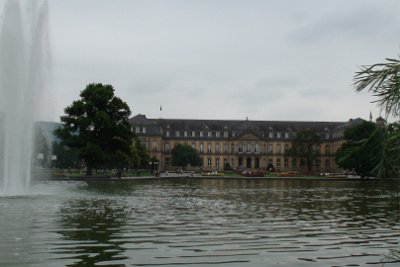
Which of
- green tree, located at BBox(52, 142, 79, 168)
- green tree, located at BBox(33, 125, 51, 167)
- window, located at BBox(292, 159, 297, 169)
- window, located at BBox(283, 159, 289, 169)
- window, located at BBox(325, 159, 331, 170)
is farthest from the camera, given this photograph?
window, located at BBox(283, 159, 289, 169)

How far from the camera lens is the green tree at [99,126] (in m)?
57.7

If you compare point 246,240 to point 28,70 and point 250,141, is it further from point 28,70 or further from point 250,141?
point 250,141

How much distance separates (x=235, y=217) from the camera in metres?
18.4

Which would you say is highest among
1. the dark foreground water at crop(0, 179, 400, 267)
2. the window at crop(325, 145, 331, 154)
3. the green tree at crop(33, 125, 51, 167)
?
the window at crop(325, 145, 331, 154)

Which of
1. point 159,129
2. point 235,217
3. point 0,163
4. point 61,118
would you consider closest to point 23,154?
point 0,163

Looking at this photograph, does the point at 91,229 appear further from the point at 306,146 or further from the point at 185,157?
the point at 306,146

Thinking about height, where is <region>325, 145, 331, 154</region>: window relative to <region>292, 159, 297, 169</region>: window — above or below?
above

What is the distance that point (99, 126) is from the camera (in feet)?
191

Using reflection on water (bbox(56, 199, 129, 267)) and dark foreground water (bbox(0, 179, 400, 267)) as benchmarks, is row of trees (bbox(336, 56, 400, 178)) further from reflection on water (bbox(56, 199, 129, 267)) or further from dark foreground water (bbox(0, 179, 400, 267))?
reflection on water (bbox(56, 199, 129, 267))

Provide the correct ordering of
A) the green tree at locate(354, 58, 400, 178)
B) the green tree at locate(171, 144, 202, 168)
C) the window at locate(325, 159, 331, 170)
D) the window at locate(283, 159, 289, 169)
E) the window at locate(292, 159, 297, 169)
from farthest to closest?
the window at locate(283, 159, 289, 169)
the window at locate(325, 159, 331, 170)
the window at locate(292, 159, 297, 169)
the green tree at locate(171, 144, 202, 168)
the green tree at locate(354, 58, 400, 178)

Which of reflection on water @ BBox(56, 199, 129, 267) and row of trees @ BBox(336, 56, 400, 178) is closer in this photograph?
row of trees @ BBox(336, 56, 400, 178)

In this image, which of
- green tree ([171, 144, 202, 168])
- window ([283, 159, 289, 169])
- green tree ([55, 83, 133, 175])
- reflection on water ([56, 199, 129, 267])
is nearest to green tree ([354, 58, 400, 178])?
reflection on water ([56, 199, 129, 267])

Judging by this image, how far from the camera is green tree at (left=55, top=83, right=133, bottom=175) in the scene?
5766 cm

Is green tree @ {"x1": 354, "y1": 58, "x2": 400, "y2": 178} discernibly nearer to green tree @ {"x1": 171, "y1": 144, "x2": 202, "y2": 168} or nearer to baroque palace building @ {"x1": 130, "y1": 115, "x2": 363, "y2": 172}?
green tree @ {"x1": 171, "y1": 144, "x2": 202, "y2": 168}
